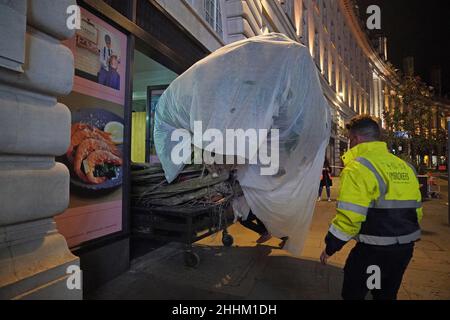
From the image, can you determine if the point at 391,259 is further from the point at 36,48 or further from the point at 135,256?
the point at 135,256

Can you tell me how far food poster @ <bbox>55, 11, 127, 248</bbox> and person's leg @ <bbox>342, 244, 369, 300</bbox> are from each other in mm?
2791

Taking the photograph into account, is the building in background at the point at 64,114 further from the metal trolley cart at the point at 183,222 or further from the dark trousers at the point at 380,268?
the dark trousers at the point at 380,268

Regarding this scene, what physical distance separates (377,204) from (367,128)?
2.23 feet

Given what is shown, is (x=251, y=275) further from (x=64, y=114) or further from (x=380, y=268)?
(x=64, y=114)

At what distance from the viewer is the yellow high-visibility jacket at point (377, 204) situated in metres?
2.30

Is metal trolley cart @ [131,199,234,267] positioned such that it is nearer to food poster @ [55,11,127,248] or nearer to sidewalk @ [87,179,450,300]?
food poster @ [55,11,127,248]

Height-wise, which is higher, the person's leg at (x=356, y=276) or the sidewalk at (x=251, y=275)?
the person's leg at (x=356, y=276)

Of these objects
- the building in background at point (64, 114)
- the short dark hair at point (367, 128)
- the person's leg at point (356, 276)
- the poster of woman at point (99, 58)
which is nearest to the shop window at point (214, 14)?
the building in background at point (64, 114)

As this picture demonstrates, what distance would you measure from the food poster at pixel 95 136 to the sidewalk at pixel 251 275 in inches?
32.8

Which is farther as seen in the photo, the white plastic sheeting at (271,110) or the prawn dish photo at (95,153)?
the prawn dish photo at (95,153)

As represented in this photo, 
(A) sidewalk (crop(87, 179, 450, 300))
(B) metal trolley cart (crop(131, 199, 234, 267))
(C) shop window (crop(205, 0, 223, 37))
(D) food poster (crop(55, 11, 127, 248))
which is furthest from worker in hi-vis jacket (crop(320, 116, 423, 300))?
(C) shop window (crop(205, 0, 223, 37))

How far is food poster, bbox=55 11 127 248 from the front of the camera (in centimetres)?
341
